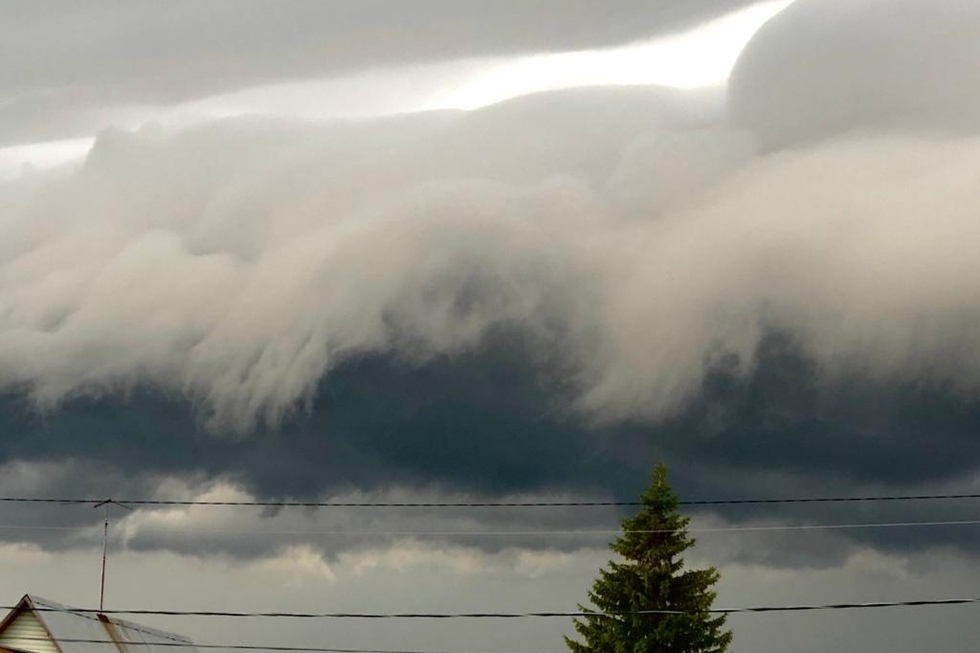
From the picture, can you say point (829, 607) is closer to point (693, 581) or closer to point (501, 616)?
point (501, 616)

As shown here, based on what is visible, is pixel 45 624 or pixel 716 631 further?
pixel 716 631

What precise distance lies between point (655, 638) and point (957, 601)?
80.5ft

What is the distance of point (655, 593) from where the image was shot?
59.3 metres

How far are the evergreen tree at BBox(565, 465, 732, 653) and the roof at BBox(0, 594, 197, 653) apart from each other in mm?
20024

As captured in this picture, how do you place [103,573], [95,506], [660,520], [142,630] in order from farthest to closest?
1. [142,630]
2. [660,520]
3. [103,573]
4. [95,506]

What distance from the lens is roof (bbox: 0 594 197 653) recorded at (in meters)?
53.1

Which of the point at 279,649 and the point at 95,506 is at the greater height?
the point at 95,506

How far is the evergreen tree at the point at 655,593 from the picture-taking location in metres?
58.2

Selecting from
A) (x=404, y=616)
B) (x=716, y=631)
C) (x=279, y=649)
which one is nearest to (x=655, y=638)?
(x=716, y=631)

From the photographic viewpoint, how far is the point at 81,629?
5553 centimetres

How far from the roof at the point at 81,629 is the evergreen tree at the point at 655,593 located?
788 inches

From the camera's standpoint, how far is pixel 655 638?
58094 mm

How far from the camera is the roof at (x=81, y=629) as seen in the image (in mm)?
53094

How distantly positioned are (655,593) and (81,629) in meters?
23.4
